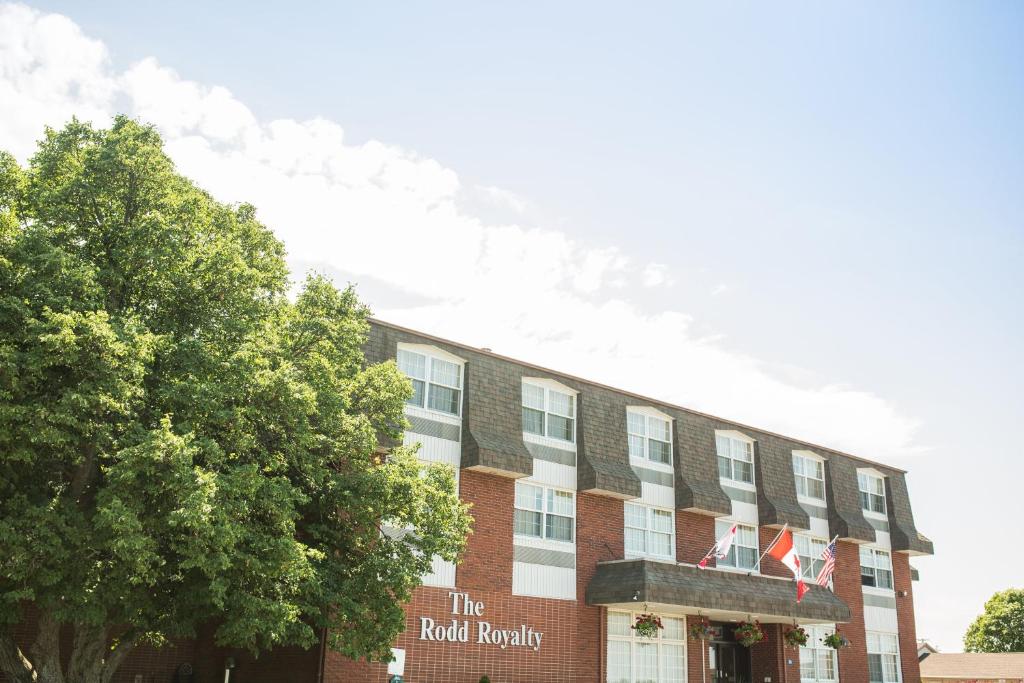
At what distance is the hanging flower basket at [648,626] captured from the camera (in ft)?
84.5

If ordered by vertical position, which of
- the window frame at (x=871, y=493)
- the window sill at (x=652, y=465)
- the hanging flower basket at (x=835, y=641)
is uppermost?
the window frame at (x=871, y=493)

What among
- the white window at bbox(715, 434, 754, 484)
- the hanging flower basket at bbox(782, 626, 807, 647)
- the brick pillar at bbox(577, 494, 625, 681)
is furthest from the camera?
the white window at bbox(715, 434, 754, 484)

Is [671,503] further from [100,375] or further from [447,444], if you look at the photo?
[100,375]

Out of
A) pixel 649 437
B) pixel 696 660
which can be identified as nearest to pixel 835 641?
pixel 696 660

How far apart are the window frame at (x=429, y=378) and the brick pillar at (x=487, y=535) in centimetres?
187

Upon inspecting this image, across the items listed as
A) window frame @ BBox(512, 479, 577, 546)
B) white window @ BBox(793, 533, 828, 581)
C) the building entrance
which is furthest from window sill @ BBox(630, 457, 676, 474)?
white window @ BBox(793, 533, 828, 581)

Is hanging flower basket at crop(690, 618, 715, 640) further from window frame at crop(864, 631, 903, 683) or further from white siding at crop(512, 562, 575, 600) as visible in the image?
window frame at crop(864, 631, 903, 683)

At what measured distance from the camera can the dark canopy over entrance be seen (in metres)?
25.2

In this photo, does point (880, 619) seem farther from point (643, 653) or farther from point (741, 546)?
point (643, 653)

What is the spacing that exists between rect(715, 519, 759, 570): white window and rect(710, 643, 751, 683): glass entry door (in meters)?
2.68

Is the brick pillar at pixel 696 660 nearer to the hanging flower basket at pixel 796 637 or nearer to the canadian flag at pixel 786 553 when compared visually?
the hanging flower basket at pixel 796 637

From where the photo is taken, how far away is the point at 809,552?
1340 inches

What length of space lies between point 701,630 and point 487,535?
8.21 metres

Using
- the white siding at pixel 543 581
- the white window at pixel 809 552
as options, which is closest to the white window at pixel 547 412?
the white siding at pixel 543 581
